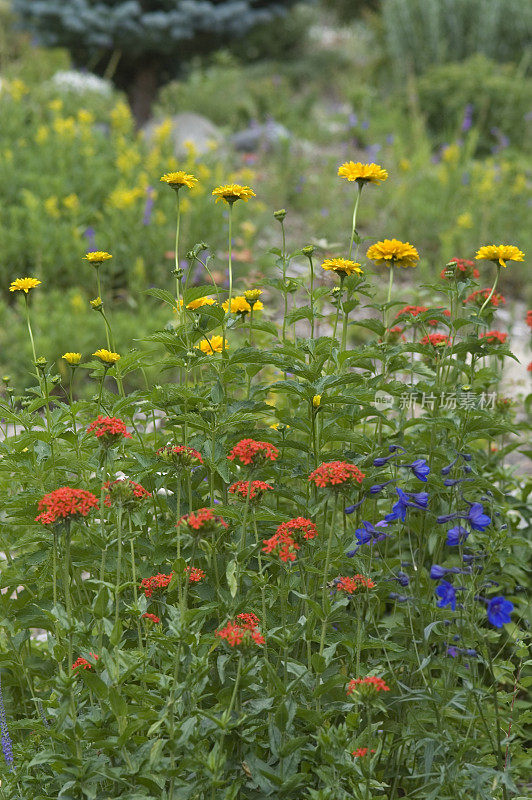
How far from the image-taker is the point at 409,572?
231cm

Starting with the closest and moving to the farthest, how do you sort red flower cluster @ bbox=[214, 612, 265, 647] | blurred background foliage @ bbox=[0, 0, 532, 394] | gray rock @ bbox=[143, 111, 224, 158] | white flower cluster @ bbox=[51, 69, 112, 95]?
red flower cluster @ bbox=[214, 612, 265, 647], blurred background foliage @ bbox=[0, 0, 532, 394], white flower cluster @ bbox=[51, 69, 112, 95], gray rock @ bbox=[143, 111, 224, 158]

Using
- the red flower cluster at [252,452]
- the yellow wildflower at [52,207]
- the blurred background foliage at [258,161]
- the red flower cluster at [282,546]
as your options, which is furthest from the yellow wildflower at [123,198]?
the red flower cluster at [282,546]

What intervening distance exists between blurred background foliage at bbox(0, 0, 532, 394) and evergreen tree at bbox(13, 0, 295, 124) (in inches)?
10.8

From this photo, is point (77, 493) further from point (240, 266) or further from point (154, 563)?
point (240, 266)

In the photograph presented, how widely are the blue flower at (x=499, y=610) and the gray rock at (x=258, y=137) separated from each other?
302 inches

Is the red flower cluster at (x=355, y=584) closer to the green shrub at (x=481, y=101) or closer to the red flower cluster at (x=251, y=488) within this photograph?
the red flower cluster at (x=251, y=488)

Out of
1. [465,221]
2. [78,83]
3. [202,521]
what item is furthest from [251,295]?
[78,83]

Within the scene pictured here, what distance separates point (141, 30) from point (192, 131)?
3.97 feet

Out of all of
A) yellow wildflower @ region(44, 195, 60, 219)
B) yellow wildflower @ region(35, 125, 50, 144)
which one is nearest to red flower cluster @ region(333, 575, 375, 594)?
yellow wildflower @ region(44, 195, 60, 219)

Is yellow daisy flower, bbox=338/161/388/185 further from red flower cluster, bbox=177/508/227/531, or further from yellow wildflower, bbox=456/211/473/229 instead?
yellow wildflower, bbox=456/211/473/229

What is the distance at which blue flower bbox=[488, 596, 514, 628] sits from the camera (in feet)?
4.85

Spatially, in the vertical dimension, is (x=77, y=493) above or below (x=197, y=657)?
above

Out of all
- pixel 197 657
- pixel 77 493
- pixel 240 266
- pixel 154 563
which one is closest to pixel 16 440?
pixel 154 563

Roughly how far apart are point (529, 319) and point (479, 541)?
0.92 metres
